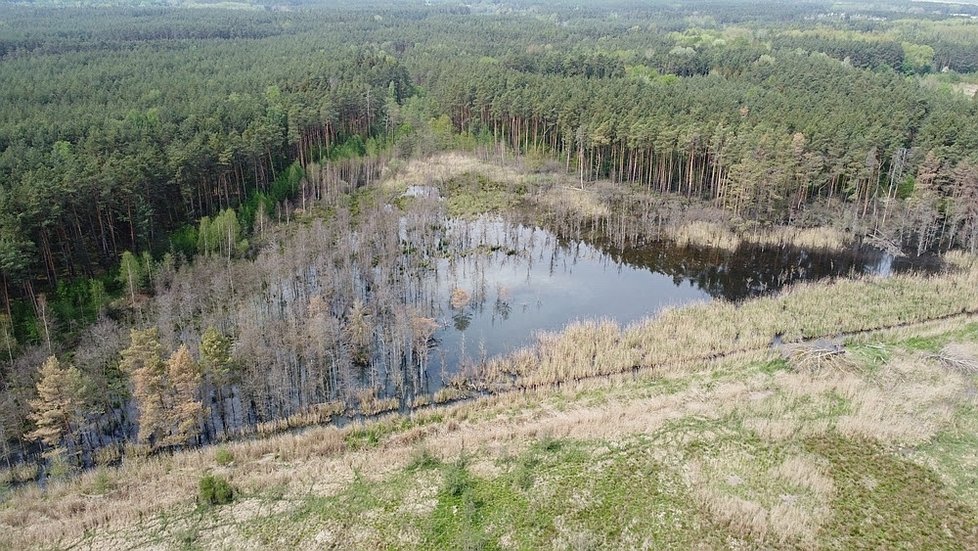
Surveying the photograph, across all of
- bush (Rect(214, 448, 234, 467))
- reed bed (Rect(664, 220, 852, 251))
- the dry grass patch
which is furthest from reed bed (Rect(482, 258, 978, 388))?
the dry grass patch

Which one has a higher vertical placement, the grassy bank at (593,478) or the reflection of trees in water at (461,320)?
the reflection of trees in water at (461,320)

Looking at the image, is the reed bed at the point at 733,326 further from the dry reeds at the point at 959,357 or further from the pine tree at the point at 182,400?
the pine tree at the point at 182,400

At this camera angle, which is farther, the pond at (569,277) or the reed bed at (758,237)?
the reed bed at (758,237)

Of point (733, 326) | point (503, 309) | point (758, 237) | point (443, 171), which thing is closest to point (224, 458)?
point (503, 309)

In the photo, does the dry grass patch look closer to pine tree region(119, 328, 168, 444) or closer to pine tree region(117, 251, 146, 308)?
pine tree region(117, 251, 146, 308)

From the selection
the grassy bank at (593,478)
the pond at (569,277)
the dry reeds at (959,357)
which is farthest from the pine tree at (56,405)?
the dry reeds at (959,357)

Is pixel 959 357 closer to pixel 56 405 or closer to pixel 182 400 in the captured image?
pixel 182 400

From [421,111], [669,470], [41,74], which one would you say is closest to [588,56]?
[421,111]
